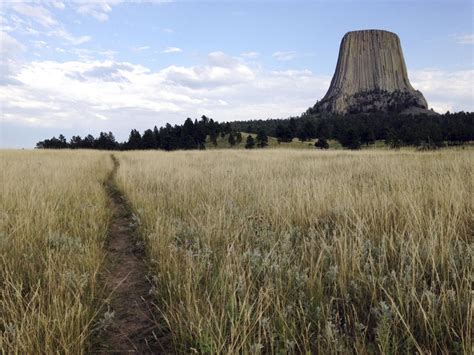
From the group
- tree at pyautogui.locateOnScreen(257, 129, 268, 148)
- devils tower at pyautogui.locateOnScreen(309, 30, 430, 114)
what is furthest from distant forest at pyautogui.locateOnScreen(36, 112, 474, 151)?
devils tower at pyautogui.locateOnScreen(309, 30, 430, 114)

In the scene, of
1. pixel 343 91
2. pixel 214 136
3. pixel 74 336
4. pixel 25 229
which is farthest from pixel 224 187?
pixel 343 91

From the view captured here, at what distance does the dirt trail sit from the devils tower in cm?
15934

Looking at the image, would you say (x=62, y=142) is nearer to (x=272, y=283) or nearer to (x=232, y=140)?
(x=232, y=140)

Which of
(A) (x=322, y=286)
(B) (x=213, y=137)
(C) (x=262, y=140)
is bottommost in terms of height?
(A) (x=322, y=286)

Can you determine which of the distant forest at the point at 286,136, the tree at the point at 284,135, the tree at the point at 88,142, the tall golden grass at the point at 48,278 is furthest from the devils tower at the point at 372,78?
the tall golden grass at the point at 48,278

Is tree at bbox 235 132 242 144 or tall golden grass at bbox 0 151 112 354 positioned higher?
tree at bbox 235 132 242 144

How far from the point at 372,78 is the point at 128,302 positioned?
170 metres

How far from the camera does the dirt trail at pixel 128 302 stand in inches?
86.7

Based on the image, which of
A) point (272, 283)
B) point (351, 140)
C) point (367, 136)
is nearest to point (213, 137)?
point (351, 140)

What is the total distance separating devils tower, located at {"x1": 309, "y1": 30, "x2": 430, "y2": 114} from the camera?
486 feet

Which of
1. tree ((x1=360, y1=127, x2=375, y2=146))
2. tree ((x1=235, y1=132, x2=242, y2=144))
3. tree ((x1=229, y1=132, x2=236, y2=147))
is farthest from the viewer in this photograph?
tree ((x1=360, y1=127, x2=375, y2=146))

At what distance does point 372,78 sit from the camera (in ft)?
494

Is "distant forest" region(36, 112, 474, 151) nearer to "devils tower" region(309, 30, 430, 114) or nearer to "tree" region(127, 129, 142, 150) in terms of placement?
"tree" region(127, 129, 142, 150)

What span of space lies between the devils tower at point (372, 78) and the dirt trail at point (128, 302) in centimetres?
15934
